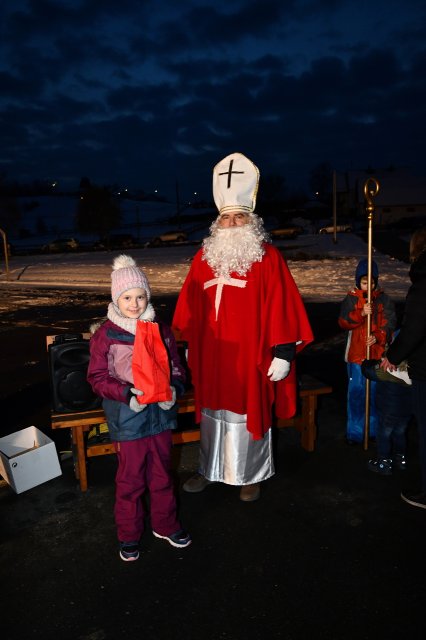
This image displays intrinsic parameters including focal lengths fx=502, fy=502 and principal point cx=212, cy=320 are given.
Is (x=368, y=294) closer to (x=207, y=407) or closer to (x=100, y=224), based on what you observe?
(x=207, y=407)

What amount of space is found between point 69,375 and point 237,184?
205 centimetres

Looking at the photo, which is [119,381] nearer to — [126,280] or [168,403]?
[168,403]

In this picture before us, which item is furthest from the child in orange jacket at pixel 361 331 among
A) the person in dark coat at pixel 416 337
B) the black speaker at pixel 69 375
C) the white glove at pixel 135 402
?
the black speaker at pixel 69 375

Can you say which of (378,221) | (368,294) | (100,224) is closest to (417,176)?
(378,221)

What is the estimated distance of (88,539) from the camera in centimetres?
361

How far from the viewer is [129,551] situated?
11.1 feet

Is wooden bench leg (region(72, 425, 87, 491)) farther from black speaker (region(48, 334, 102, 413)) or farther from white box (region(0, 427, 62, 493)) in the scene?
white box (region(0, 427, 62, 493))

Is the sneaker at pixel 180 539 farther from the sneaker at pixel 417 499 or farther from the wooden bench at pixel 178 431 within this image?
the sneaker at pixel 417 499

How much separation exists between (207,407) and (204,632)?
64.5 inches

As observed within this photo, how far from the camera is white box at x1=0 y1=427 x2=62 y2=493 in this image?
4.15 m

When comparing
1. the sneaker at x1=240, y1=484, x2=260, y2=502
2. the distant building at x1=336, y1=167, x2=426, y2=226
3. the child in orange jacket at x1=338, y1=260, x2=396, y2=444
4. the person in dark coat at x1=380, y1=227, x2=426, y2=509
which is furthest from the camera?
the distant building at x1=336, y1=167, x2=426, y2=226

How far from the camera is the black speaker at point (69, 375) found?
4.11 meters

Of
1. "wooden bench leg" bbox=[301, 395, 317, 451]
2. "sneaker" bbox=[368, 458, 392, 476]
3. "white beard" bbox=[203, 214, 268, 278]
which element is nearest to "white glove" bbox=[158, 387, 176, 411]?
"white beard" bbox=[203, 214, 268, 278]

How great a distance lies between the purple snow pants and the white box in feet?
3.72
